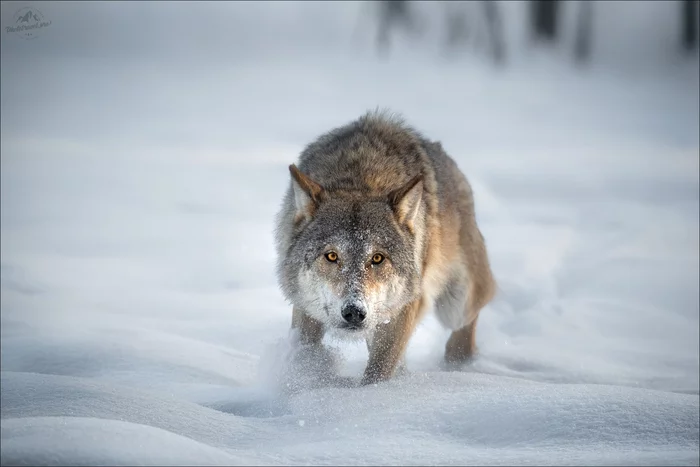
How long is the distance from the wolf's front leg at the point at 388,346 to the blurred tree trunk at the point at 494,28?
999cm

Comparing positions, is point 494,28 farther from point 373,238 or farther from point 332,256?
point 332,256

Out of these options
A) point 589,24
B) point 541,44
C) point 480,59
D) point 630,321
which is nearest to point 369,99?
point 480,59

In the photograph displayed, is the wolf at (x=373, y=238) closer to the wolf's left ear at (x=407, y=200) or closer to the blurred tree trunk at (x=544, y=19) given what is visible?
the wolf's left ear at (x=407, y=200)

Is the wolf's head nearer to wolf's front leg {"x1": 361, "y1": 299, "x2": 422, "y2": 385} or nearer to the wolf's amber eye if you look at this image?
the wolf's amber eye

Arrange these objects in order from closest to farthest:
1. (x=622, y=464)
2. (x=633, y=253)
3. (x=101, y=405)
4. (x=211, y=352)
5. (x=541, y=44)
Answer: (x=622, y=464)
(x=101, y=405)
(x=211, y=352)
(x=633, y=253)
(x=541, y=44)

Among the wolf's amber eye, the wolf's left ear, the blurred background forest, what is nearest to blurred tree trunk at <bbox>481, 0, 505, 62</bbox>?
the blurred background forest

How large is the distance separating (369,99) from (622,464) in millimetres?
11393

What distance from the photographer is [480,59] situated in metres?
13.6

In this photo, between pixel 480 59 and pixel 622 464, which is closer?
pixel 622 464

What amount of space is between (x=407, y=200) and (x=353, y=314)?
0.92 meters

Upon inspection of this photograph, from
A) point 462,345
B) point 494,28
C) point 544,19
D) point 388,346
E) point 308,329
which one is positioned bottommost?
point 388,346

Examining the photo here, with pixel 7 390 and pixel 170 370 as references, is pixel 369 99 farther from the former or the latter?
pixel 7 390

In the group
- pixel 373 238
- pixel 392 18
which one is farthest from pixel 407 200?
pixel 392 18

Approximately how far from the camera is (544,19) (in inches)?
509
